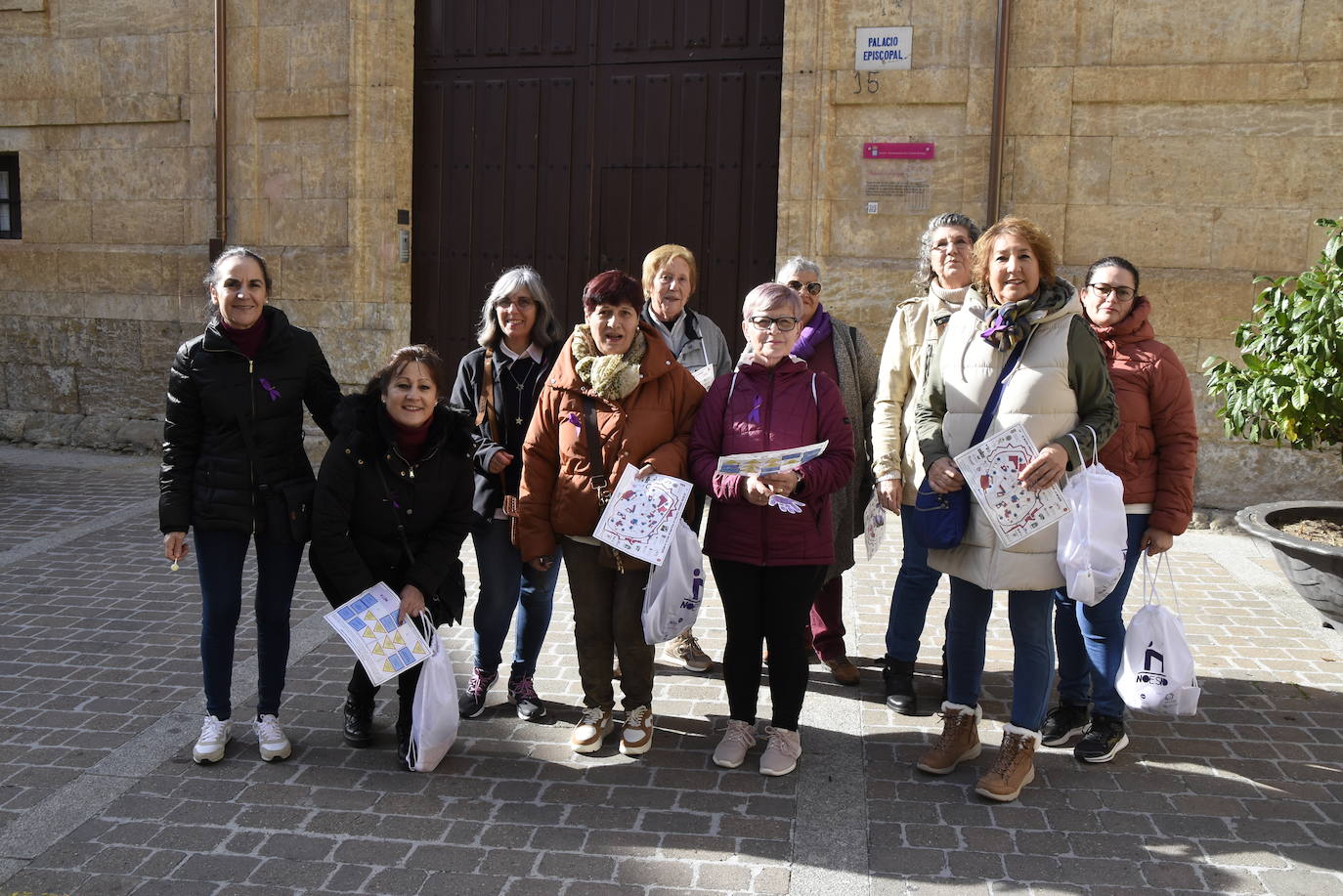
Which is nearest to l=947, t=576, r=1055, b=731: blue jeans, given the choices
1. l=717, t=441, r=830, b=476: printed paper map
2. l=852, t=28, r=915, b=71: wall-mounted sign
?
l=717, t=441, r=830, b=476: printed paper map

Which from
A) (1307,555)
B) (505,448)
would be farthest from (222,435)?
(1307,555)

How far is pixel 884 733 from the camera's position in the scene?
432 centimetres

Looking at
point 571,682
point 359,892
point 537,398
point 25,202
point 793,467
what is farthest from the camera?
point 25,202

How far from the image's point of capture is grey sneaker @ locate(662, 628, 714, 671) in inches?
197

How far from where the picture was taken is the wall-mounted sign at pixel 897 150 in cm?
826

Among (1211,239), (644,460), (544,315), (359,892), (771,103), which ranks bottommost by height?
(359,892)

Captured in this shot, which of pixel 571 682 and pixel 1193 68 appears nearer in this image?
pixel 571 682

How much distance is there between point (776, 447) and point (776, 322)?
405 mm

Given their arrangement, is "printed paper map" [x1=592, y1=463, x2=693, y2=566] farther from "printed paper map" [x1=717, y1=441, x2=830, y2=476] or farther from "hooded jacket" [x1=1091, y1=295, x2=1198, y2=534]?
"hooded jacket" [x1=1091, y1=295, x2=1198, y2=534]

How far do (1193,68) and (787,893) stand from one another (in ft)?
21.9

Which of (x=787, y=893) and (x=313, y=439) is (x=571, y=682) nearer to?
(x=787, y=893)

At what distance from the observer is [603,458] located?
3934 mm

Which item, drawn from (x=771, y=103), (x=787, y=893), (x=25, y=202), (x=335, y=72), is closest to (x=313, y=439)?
(x=335, y=72)

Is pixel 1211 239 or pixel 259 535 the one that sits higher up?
pixel 1211 239
